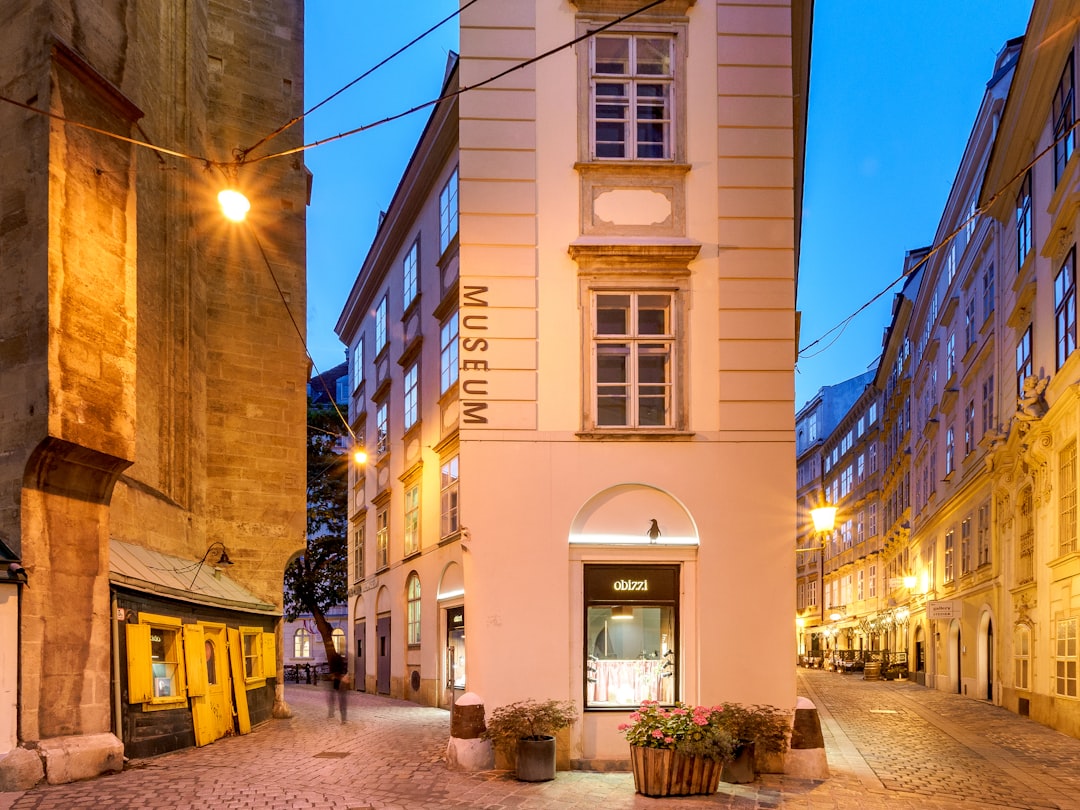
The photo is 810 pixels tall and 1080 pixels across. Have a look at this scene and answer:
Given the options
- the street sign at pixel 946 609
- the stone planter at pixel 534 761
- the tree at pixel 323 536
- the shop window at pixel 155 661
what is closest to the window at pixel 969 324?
the street sign at pixel 946 609

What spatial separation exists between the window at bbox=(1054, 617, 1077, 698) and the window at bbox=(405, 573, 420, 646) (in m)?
15.0

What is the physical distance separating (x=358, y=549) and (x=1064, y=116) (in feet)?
86.1

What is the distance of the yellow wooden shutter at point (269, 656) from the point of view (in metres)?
22.4

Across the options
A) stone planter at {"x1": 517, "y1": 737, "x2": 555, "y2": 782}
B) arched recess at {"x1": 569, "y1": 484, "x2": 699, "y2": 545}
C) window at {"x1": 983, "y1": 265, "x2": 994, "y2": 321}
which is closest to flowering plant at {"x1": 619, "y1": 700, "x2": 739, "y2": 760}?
stone planter at {"x1": 517, "y1": 737, "x2": 555, "y2": 782}

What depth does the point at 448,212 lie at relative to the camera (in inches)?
997

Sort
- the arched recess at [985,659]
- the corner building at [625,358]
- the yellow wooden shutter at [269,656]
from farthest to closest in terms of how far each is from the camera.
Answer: the arched recess at [985,659], the yellow wooden shutter at [269,656], the corner building at [625,358]

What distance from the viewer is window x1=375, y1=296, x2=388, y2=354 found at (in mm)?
34125

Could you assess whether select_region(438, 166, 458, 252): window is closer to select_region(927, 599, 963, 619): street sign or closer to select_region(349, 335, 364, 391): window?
select_region(349, 335, 364, 391): window

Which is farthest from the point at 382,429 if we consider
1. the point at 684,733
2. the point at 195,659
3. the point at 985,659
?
the point at 684,733

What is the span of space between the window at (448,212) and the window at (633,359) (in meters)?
9.93

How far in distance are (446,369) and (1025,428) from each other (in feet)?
41.7

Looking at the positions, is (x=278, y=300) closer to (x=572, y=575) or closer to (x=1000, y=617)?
(x=572, y=575)

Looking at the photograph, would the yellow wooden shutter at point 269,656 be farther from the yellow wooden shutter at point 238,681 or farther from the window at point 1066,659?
the window at point 1066,659

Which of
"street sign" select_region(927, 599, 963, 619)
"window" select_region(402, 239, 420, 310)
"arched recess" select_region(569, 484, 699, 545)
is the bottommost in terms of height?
"street sign" select_region(927, 599, 963, 619)
